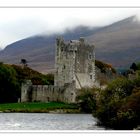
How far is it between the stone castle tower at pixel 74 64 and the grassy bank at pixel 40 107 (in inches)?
280

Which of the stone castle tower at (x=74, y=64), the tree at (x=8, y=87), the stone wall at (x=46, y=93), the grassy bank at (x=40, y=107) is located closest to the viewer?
the grassy bank at (x=40, y=107)

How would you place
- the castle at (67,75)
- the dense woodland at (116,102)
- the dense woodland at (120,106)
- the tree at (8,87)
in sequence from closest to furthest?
the dense woodland at (120,106)
the dense woodland at (116,102)
the castle at (67,75)
the tree at (8,87)

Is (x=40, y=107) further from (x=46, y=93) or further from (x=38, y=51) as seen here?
(x=38, y=51)

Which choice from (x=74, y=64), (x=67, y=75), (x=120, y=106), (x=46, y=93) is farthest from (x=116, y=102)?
(x=74, y=64)

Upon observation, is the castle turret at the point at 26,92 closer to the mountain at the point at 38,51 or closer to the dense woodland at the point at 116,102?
the dense woodland at the point at 116,102

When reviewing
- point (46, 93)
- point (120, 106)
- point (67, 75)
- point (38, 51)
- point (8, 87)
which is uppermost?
point (38, 51)

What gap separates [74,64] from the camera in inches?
3748

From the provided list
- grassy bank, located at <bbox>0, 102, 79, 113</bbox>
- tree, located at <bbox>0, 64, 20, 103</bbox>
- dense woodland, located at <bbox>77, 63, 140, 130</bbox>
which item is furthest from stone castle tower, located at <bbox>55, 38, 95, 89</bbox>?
dense woodland, located at <bbox>77, 63, 140, 130</bbox>

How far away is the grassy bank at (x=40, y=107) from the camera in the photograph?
82.2 metres

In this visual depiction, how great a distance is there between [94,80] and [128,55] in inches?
2454

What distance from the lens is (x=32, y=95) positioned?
9281 centimetres

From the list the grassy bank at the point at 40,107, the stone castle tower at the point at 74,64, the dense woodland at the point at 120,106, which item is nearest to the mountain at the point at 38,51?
the stone castle tower at the point at 74,64

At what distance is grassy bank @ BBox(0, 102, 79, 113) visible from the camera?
8219 cm

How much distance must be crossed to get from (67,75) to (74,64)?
1.51m
